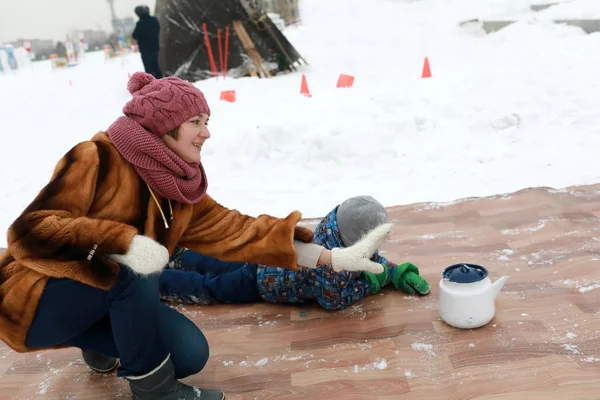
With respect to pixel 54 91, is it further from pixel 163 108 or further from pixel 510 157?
pixel 163 108

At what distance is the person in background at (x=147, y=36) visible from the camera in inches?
248

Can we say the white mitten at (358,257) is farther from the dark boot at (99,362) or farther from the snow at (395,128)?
the snow at (395,128)

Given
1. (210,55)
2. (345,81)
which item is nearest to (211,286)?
(345,81)

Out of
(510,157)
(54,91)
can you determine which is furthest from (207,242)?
(54,91)

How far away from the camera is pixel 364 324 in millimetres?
1846

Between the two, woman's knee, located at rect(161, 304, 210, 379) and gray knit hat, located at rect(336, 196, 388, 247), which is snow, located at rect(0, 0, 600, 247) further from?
woman's knee, located at rect(161, 304, 210, 379)

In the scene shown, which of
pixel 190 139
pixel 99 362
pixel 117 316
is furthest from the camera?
pixel 99 362

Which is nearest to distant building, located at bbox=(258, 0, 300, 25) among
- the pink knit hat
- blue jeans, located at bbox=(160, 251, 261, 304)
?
blue jeans, located at bbox=(160, 251, 261, 304)

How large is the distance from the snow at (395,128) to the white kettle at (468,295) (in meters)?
1.41

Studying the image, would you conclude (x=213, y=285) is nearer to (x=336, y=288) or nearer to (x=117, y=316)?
(x=336, y=288)

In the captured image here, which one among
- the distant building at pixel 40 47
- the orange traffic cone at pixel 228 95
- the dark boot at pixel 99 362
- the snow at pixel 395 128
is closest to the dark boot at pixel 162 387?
the dark boot at pixel 99 362

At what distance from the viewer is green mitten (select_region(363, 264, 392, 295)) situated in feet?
6.42

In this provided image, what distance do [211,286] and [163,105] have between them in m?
0.87

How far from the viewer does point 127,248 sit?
1.21 meters
